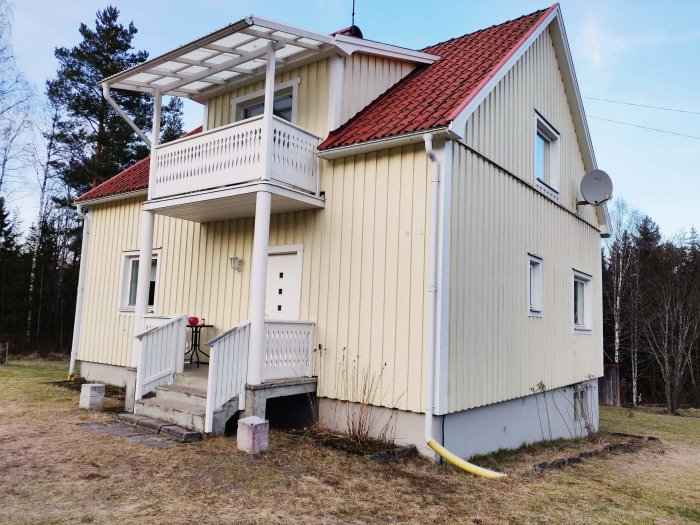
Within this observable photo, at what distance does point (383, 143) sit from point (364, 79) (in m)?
2.57

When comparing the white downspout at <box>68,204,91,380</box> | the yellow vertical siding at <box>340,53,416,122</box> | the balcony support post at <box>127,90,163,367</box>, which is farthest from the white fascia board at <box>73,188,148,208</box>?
the yellow vertical siding at <box>340,53,416,122</box>

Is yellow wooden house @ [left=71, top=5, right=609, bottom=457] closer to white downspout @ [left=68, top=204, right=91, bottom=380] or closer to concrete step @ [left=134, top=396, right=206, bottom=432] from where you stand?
concrete step @ [left=134, top=396, right=206, bottom=432]

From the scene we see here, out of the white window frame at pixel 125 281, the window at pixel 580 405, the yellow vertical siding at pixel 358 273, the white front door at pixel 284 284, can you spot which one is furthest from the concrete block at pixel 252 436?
the window at pixel 580 405

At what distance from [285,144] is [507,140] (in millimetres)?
4118

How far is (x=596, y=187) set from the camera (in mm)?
12328

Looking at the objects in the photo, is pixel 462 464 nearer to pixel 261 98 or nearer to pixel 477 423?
pixel 477 423

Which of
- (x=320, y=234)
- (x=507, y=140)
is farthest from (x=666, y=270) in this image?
(x=320, y=234)

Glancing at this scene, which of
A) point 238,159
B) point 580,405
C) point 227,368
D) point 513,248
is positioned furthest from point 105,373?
point 580,405

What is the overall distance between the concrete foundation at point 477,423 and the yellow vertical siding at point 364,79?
5.08 meters

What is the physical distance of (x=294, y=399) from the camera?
346 inches

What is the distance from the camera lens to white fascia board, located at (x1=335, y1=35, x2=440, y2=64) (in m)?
9.05

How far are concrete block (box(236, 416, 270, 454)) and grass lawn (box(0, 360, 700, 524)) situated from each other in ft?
0.45

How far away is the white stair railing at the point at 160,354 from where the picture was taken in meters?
8.70

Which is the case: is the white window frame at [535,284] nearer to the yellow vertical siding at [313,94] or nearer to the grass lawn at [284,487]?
the grass lawn at [284,487]
